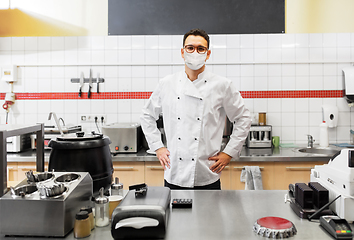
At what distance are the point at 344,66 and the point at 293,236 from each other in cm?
304

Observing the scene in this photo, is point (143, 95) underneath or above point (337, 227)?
above

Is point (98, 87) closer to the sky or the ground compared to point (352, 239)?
closer to the sky

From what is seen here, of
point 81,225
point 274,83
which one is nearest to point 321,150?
point 274,83

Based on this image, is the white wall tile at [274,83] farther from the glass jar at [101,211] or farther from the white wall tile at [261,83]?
the glass jar at [101,211]

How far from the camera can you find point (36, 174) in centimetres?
121

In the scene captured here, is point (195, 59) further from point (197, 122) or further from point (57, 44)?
point (57, 44)

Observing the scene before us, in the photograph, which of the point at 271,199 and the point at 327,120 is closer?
the point at 271,199

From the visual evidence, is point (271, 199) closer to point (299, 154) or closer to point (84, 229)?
point (84, 229)

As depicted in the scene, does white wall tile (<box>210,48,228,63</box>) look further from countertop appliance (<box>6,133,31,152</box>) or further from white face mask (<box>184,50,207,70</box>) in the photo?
countertop appliance (<box>6,133,31,152</box>)

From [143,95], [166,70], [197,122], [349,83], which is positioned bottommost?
[197,122]

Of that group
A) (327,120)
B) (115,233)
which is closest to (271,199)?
(115,233)

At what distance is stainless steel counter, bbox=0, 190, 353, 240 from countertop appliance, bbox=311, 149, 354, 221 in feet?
0.40

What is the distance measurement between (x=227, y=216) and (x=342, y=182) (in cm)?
49

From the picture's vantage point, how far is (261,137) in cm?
322
